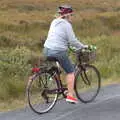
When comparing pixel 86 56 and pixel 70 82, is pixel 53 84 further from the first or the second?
pixel 86 56

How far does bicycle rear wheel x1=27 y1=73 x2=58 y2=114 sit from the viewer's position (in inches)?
338

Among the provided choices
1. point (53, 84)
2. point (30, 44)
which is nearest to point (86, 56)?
point (53, 84)

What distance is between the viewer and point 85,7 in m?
66.1

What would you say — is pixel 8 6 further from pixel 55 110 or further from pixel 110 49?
pixel 55 110

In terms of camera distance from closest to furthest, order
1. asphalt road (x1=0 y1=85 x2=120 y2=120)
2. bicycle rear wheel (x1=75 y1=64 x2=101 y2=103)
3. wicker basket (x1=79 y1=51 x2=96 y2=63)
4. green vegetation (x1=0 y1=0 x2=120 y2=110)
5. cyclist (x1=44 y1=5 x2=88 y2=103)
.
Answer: asphalt road (x1=0 y1=85 x2=120 y2=120) → cyclist (x1=44 y1=5 x2=88 y2=103) → wicker basket (x1=79 y1=51 x2=96 y2=63) → bicycle rear wheel (x1=75 y1=64 x2=101 y2=103) → green vegetation (x1=0 y1=0 x2=120 y2=110)

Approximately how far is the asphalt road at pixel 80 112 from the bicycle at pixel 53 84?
0.14m

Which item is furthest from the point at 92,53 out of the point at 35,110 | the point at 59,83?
the point at 35,110

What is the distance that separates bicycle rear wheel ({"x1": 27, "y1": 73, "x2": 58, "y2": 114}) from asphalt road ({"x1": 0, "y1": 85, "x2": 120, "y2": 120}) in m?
0.12

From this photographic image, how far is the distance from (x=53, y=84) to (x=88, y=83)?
1232 millimetres

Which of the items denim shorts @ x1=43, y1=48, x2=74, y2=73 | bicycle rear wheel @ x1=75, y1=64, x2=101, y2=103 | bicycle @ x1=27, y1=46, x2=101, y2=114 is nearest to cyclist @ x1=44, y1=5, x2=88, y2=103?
denim shorts @ x1=43, y1=48, x2=74, y2=73

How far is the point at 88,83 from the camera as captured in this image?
9.98m

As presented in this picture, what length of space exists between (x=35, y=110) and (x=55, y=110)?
1.27 ft

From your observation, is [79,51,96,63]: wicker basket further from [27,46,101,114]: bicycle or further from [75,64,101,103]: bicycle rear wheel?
[75,64,101,103]: bicycle rear wheel

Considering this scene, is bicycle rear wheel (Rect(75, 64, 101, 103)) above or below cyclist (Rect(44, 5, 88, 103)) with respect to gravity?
below
